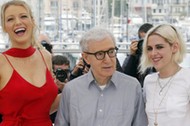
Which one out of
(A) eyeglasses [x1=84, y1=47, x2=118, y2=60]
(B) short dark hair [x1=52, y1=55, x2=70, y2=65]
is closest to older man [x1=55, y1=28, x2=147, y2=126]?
(A) eyeglasses [x1=84, y1=47, x2=118, y2=60]

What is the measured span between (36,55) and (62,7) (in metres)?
5.25

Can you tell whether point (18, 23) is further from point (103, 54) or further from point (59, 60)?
point (59, 60)

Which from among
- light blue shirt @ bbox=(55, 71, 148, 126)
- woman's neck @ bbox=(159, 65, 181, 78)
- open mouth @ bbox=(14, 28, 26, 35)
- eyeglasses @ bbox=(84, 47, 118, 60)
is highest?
open mouth @ bbox=(14, 28, 26, 35)

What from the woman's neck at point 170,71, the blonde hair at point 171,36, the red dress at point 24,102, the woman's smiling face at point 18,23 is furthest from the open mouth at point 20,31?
the woman's neck at point 170,71

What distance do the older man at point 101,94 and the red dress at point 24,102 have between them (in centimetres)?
8

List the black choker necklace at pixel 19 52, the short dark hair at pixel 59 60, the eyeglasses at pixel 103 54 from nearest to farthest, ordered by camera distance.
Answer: the eyeglasses at pixel 103 54 → the black choker necklace at pixel 19 52 → the short dark hair at pixel 59 60

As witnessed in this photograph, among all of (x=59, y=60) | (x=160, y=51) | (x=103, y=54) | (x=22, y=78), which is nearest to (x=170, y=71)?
(x=160, y=51)

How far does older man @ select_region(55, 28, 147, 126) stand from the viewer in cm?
194

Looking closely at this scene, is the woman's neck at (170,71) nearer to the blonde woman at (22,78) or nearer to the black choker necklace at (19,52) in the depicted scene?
the blonde woman at (22,78)

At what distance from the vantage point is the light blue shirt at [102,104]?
6.48 ft

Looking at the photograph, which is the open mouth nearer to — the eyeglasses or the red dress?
the red dress

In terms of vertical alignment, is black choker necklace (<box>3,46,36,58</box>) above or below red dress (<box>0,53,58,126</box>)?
above

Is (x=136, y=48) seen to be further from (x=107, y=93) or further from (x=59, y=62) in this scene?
(x=107, y=93)

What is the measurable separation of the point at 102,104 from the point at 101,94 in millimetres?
50
